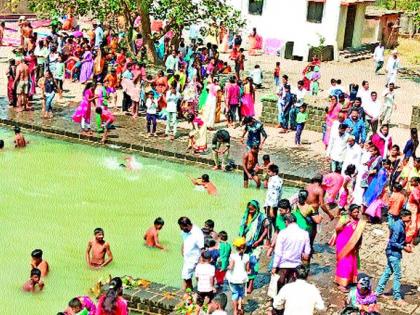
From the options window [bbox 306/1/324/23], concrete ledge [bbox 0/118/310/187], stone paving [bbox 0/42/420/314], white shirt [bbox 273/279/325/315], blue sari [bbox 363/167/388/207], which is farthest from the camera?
window [bbox 306/1/324/23]

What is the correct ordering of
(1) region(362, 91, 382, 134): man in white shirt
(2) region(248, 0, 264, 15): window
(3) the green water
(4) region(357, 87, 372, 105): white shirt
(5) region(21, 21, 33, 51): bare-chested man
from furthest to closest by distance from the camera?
(2) region(248, 0, 264, 15): window < (5) region(21, 21, 33, 51): bare-chested man < (4) region(357, 87, 372, 105): white shirt < (1) region(362, 91, 382, 134): man in white shirt < (3) the green water

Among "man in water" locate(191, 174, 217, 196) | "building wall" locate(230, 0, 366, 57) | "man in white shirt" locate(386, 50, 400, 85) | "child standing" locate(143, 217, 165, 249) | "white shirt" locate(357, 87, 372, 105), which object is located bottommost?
"child standing" locate(143, 217, 165, 249)

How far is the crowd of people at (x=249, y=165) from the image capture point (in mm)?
10172

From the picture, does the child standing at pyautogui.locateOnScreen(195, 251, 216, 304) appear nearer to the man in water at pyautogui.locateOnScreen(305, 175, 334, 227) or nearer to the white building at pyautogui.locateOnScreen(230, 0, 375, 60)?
the man in water at pyautogui.locateOnScreen(305, 175, 334, 227)

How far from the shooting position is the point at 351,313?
9172 mm

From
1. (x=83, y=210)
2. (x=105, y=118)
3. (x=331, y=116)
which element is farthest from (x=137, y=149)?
(x=331, y=116)

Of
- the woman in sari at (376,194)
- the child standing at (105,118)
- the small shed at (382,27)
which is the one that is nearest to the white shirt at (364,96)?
the woman in sari at (376,194)

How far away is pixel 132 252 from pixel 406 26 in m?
28.9

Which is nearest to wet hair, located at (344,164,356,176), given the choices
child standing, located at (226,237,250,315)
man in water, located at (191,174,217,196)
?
man in water, located at (191,174,217,196)

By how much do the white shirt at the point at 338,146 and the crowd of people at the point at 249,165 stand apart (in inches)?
1.2

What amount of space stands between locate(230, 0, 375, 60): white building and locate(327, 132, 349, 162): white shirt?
15925mm

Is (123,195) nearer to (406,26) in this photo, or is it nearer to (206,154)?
(206,154)

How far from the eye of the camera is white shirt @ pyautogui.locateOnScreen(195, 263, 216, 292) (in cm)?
1009

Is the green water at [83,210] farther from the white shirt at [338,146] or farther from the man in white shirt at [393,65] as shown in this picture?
the man in white shirt at [393,65]
